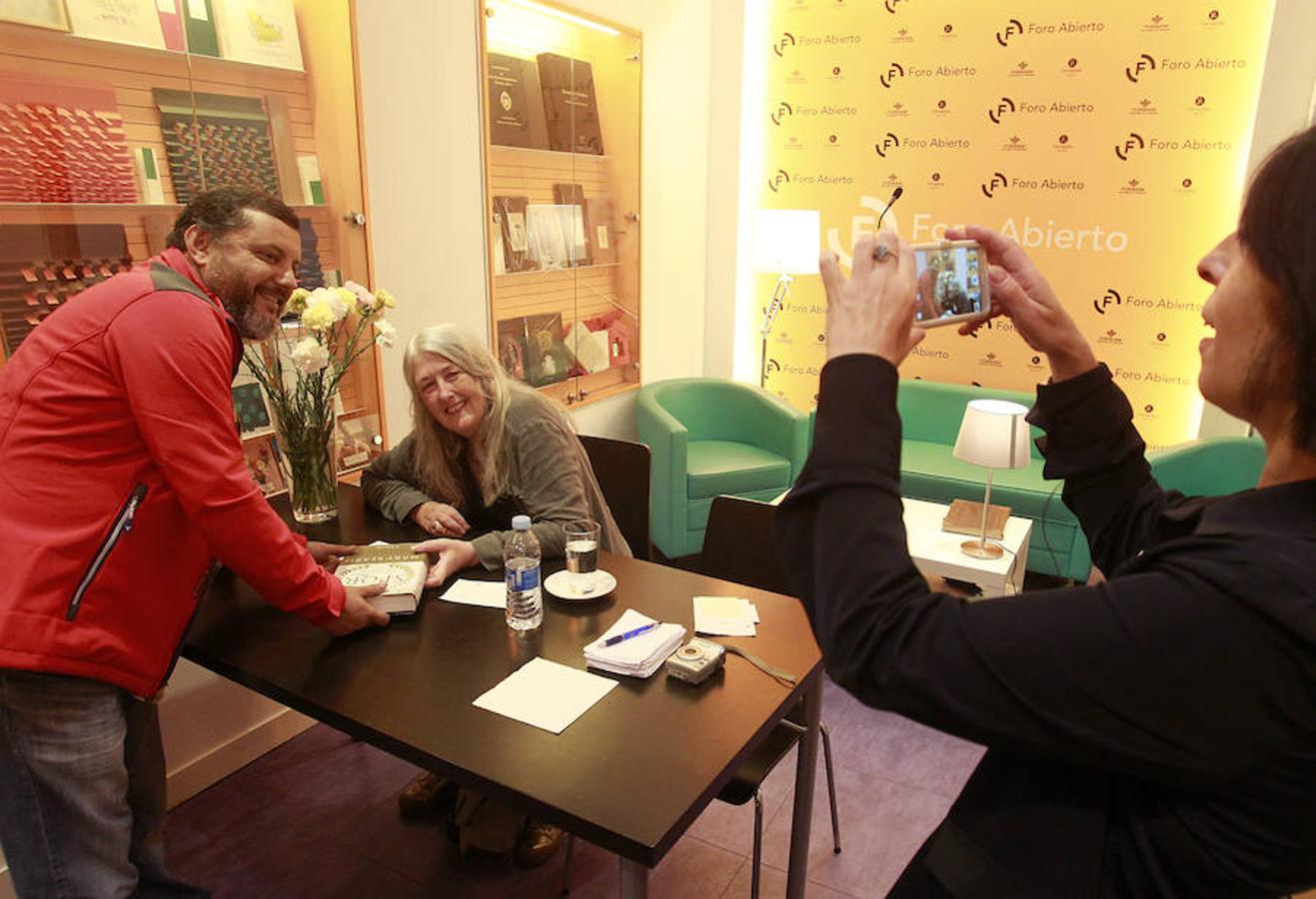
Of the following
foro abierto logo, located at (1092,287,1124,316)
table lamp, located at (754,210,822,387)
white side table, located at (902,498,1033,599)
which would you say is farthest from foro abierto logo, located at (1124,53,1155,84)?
white side table, located at (902,498,1033,599)

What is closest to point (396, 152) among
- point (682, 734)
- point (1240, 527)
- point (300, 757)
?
point (300, 757)

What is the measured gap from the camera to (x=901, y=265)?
32.3 inches

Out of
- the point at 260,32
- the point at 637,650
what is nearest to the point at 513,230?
the point at 260,32

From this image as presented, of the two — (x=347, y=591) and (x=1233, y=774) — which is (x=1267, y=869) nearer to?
(x=1233, y=774)

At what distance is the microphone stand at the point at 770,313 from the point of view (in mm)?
4770

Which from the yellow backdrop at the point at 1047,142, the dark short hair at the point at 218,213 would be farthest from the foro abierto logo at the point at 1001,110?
the dark short hair at the point at 218,213

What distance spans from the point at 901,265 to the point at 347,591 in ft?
4.21

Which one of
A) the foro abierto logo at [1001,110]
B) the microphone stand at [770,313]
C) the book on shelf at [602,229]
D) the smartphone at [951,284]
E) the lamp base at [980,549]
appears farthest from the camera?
the microphone stand at [770,313]

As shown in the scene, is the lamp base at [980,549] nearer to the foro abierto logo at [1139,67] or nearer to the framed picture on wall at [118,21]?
the foro abierto logo at [1139,67]

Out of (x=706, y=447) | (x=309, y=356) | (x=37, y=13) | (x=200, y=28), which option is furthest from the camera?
(x=706, y=447)

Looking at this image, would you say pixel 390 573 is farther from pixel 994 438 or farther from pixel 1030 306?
pixel 994 438

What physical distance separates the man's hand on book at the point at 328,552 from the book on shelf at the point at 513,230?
1886 mm

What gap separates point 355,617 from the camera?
165 cm

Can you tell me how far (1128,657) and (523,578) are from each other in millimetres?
1192
